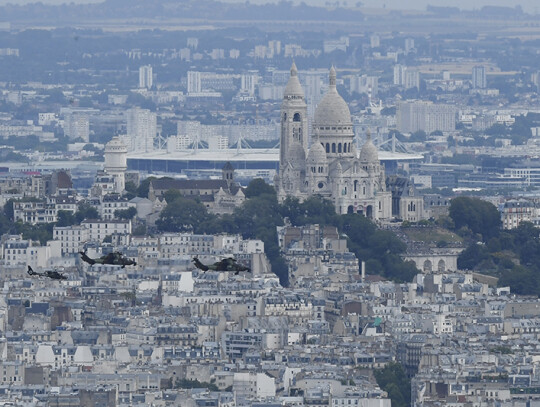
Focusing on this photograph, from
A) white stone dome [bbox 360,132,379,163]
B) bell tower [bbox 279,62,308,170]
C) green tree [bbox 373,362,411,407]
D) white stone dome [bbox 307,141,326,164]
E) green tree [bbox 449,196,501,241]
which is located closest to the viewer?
green tree [bbox 373,362,411,407]

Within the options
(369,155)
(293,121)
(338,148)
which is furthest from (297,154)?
(293,121)

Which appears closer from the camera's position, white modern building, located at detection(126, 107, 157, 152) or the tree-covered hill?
the tree-covered hill

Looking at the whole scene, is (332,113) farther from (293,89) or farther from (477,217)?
(477,217)

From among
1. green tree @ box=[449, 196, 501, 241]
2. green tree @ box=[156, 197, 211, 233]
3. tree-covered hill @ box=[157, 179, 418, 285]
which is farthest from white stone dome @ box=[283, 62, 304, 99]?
green tree @ box=[156, 197, 211, 233]

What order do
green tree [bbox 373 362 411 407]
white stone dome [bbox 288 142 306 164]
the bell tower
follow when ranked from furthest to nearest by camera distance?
the bell tower
white stone dome [bbox 288 142 306 164]
green tree [bbox 373 362 411 407]

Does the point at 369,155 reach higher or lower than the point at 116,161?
lower

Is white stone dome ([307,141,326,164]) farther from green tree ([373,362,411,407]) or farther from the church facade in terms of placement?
green tree ([373,362,411,407])

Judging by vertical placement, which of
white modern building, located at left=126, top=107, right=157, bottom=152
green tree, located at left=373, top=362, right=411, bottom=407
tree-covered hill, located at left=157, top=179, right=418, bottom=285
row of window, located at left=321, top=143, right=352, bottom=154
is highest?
white modern building, located at left=126, top=107, right=157, bottom=152

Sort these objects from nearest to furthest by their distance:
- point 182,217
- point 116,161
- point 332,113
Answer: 1. point 182,217
2. point 332,113
3. point 116,161

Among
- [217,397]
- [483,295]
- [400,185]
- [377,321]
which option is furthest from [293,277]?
[217,397]
